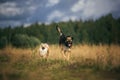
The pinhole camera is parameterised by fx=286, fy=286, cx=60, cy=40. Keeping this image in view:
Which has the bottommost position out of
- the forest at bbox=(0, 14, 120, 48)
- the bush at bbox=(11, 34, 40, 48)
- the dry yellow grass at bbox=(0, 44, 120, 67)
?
the dry yellow grass at bbox=(0, 44, 120, 67)

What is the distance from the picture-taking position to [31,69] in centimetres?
818

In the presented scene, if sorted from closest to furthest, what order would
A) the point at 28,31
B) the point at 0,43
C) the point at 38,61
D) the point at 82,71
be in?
the point at 82,71
the point at 38,61
the point at 0,43
the point at 28,31

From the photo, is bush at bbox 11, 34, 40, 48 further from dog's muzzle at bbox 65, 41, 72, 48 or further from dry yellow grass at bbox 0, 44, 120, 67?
dog's muzzle at bbox 65, 41, 72, 48

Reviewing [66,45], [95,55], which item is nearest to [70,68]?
[95,55]

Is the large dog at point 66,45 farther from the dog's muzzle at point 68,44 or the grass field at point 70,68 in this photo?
the grass field at point 70,68

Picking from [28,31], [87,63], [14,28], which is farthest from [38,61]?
[14,28]

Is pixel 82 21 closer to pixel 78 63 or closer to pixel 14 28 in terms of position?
pixel 14 28

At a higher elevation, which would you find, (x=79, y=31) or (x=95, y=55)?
(x=79, y=31)

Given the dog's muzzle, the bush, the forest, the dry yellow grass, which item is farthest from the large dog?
the forest

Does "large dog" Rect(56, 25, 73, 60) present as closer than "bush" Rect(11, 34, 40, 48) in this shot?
Yes

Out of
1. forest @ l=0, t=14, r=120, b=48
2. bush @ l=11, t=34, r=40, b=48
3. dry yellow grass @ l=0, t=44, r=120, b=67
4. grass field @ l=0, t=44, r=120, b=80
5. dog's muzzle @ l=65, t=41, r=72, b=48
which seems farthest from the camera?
forest @ l=0, t=14, r=120, b=48

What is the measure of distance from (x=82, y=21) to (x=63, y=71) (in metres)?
23.2

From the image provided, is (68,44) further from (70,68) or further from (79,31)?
(79,31)

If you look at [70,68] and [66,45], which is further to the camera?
[66,45]
